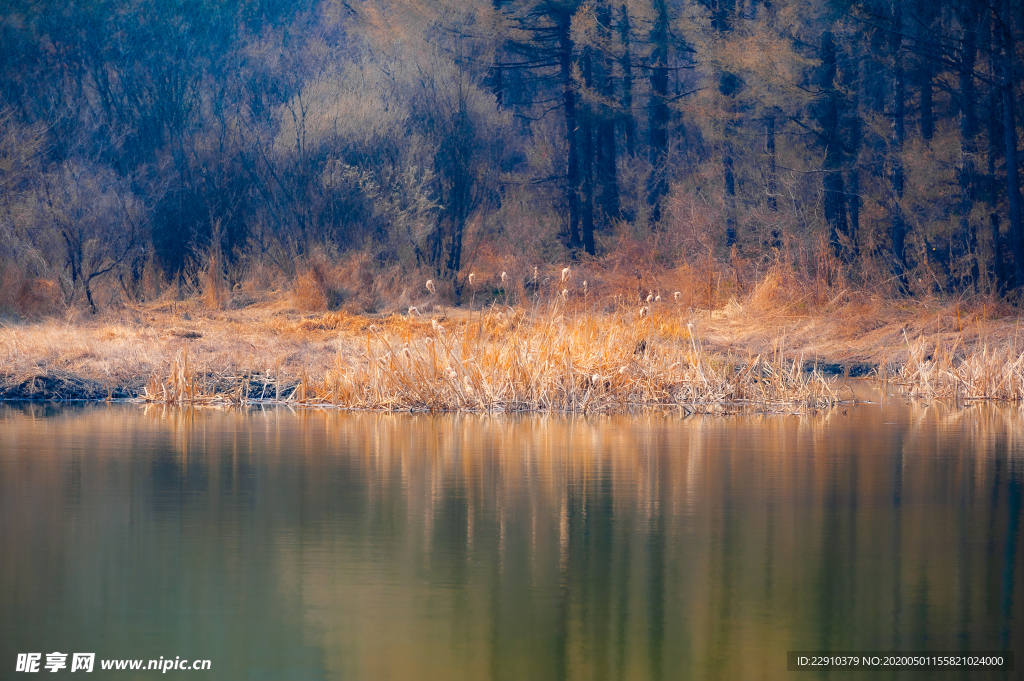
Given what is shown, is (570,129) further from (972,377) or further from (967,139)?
(972,377)

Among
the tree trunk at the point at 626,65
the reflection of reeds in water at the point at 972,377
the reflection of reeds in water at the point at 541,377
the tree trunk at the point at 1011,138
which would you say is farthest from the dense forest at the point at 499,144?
the reflection of reeds in water at the point at 541,377

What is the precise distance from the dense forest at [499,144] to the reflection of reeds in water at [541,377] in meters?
9.31

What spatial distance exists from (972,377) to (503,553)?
31.9 feet

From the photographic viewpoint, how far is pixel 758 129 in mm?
24906

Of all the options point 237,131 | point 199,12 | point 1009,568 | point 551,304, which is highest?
point 199,12

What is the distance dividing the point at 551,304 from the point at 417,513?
6.82m

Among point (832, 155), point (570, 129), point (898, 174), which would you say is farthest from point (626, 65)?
point (898, 174)

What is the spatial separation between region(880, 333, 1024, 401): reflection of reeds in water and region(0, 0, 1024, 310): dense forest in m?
6.38

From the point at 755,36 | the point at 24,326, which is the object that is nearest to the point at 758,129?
the point at 755,36

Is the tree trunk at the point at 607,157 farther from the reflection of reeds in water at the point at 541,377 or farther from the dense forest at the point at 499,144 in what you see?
the reflection of reeds in water at the point at 541,377

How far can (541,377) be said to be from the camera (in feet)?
40.9

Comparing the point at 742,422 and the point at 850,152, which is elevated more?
the point at 850,152

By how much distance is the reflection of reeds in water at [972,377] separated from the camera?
1379 cm

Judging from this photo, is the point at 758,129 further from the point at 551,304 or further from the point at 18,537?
the point at 18,537
